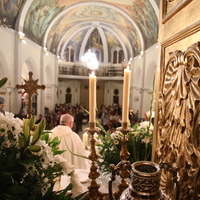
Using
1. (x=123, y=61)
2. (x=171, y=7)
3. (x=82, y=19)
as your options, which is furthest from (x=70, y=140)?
(x=123, y=61)

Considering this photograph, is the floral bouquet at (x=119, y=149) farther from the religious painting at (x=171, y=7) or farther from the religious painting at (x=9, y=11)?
the religious painting at (x=9, y=11)

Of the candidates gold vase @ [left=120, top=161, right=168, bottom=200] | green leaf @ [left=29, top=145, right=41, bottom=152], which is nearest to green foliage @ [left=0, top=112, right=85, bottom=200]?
green leaf @ [left=29, top=145, right=41, bottom=152]

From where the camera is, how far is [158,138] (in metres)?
1.69

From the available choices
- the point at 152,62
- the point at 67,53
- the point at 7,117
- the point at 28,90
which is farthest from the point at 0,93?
the point at 67,53

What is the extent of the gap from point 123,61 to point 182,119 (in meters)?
20.4

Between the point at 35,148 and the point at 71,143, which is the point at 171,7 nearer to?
the point at 35,148

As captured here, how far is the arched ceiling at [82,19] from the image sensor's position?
9633mm

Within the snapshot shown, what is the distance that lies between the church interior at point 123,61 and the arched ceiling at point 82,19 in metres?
0.06

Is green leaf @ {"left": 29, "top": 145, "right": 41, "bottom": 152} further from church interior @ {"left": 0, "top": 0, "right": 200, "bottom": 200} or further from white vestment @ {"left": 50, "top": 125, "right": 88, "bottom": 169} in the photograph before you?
white vestment @ {"left": 50, "top": 125, "right": 88, "bottom": 169}

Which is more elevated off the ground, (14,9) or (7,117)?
(14,9)

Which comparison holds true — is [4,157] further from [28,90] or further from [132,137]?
[28,90]

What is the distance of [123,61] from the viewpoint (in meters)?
21.1

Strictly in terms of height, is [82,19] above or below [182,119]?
above

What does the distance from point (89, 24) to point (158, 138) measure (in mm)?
18766
